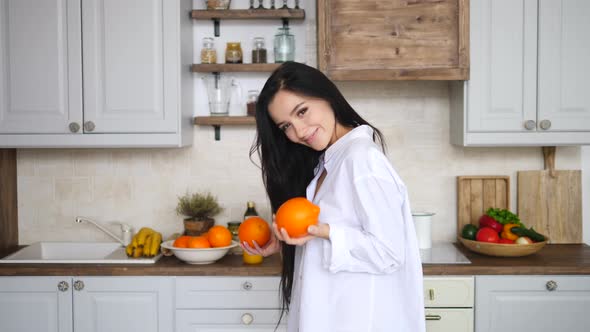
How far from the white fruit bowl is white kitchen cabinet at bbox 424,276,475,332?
36.0 inches

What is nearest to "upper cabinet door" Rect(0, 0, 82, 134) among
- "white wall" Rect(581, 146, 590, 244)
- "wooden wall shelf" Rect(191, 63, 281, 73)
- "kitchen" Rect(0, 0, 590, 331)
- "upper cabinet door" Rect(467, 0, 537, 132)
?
"kitchen" Rect(0, 0, 590, 331)

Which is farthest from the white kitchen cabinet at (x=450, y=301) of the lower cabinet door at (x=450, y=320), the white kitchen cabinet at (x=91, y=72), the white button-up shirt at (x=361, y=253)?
the white kitchen cabinet at (x=91, y=72)

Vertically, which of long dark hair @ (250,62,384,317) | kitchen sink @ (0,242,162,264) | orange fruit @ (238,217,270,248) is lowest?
kitchen sink @ (0,242,162,264)

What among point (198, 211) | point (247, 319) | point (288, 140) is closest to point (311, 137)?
point (288, 140)

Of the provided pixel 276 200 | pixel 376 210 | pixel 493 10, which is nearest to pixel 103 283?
pixel 276 200

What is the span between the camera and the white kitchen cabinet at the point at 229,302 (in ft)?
8.48

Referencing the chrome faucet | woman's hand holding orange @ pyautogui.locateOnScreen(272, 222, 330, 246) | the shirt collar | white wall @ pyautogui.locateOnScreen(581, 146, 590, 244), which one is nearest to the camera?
woman's hand holding orange @ pyautogui.locateOnScreen(272, 222, 330, 246)

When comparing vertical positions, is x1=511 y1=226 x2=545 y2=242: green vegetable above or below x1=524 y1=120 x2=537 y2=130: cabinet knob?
below

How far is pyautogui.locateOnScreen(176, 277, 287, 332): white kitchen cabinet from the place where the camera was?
8.48 ft

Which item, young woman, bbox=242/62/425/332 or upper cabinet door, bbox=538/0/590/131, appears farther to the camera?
upper cabinet door, bbox=538/0/590/131

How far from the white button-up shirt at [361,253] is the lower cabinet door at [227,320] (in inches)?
38.7

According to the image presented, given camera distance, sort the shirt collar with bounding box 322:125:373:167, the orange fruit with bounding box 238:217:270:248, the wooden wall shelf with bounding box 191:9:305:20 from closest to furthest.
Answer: the shirt collar with bounding box 322:125:373:167 → the orange fruit with bounding box 238:217:270:248 → the wooden wall shelf with bounding box 191:9:305:20

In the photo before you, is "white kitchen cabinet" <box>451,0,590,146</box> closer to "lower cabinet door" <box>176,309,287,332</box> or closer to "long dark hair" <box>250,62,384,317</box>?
"long dark hair" <box>250,62,384,317</box>

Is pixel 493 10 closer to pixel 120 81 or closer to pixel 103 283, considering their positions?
pixel 120 81
